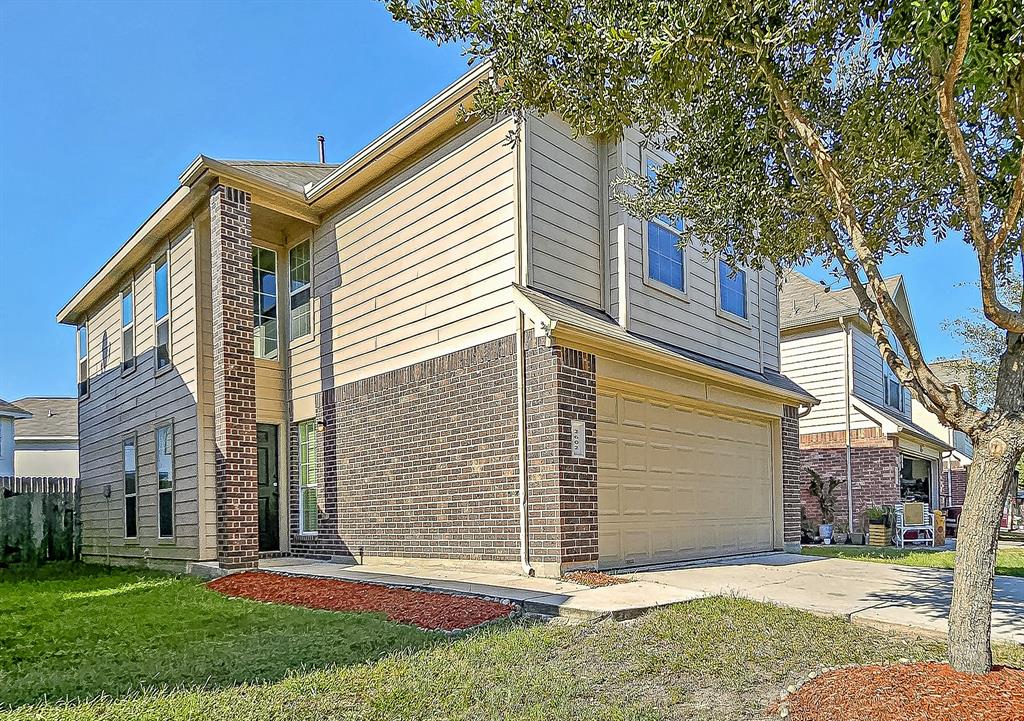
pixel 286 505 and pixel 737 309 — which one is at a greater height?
pixel 737 309

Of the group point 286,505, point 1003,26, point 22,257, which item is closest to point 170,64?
point 286,505

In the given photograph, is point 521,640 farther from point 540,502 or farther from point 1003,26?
point 1003,26

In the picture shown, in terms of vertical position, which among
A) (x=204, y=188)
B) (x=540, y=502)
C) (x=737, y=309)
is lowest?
(x=540, y=502)

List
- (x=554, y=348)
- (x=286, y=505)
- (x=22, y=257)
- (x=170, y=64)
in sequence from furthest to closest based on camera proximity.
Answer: (x=22, y=257) → (x=170, y=64) → (x=286, y=505) → (x=554, y=348)

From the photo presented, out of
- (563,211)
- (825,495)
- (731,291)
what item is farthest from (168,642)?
(825,495)

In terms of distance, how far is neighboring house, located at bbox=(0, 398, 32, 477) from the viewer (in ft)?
77.9

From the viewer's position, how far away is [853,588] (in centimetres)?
774

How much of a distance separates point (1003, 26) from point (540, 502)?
5.90 metres

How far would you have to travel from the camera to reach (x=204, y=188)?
1080cm

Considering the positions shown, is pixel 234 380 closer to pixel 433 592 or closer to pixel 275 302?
pixel 275 302

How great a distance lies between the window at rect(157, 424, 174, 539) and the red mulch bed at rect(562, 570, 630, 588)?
696 centimetres

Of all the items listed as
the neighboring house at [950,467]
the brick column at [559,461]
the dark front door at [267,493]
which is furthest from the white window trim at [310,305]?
the neighboring house at [950,467]

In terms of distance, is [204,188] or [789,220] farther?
[204,188]

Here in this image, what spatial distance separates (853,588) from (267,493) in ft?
29.2
